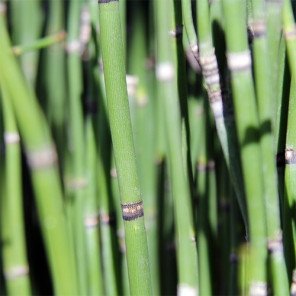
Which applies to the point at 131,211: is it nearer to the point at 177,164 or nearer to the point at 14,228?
the point at 177,164

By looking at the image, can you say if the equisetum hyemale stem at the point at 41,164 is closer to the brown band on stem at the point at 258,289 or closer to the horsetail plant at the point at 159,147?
the horsetail plant at the point at 159,147

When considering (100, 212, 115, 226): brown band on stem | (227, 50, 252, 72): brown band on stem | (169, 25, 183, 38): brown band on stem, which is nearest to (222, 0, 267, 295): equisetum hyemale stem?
(227, 50, 252, 72): brown band on stem

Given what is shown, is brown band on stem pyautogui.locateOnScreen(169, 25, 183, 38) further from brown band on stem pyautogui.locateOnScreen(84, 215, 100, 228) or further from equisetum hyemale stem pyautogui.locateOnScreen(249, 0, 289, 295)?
brown band on stem pyautogui.locateOnScreen(84, 215, 100, 228)

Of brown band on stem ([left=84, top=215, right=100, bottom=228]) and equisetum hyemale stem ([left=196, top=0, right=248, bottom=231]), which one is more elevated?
equisetum hyemale stem ([left=196, top=0, right=248, bottom=231])

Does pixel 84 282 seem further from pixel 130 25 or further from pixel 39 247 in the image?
pixel 130 25

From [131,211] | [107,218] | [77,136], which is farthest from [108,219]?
[131,211]

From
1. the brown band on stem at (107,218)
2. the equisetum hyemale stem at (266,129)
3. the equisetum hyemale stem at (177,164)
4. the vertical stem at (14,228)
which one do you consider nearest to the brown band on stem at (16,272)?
the vertical stem at (14,228)
